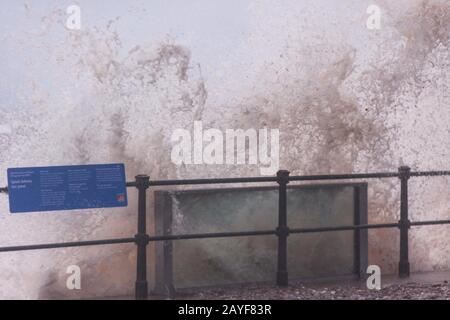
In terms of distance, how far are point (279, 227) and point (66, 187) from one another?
1513 mm

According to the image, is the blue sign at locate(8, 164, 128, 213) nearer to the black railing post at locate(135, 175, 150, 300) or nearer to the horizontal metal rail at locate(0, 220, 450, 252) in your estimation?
the black railing post at locate(135, 175, 150, 300)

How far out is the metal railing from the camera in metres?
6.88

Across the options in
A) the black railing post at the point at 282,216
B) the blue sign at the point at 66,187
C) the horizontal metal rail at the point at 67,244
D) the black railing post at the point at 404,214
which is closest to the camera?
the horizontal metal rail at the point at 67,244

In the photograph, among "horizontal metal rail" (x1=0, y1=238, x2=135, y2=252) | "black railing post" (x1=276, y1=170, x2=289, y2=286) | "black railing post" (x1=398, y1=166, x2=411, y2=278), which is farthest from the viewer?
"black railing post" (x1=398, y1=166, x2=411, y2=278)

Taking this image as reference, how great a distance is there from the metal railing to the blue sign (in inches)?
4.5

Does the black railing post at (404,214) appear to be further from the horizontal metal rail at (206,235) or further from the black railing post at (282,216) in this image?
the black railing post at (282,216)

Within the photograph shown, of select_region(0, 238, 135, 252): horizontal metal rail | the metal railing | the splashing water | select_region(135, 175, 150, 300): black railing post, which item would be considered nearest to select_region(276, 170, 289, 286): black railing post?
the metal railing

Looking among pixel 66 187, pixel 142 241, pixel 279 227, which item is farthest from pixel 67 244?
pixel 279 227

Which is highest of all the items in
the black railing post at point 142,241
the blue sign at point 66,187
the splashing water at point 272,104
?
the splashing water at point 272,104

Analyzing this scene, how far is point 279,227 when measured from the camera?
285 inches

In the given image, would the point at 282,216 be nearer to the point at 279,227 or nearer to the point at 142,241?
the point at 279,227

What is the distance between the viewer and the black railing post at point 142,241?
6887 mm

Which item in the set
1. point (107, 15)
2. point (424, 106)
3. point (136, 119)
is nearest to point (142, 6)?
point (107, 15)

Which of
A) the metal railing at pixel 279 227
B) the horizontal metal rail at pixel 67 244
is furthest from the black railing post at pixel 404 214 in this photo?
the horizontal metal rail at pixel 67 244
